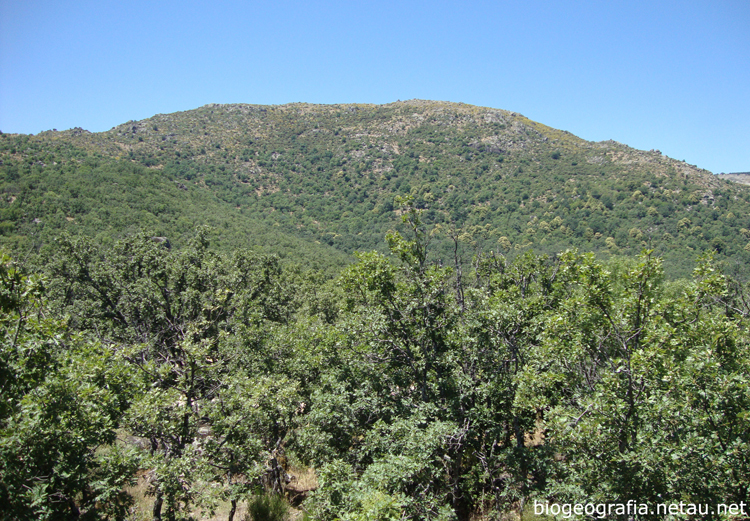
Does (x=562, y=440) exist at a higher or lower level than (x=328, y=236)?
lower

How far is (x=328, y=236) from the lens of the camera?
4345 inches

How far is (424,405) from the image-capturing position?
973cm

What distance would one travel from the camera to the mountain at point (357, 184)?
6372cm

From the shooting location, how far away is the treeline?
6.62m

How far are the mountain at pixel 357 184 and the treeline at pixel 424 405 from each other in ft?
12.5

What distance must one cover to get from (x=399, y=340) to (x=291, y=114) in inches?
7296

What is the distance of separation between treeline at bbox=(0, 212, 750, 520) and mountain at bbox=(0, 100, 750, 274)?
3821 millimetres

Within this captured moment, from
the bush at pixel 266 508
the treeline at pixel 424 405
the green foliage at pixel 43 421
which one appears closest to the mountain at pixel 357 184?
the treeline at pixel 424 405

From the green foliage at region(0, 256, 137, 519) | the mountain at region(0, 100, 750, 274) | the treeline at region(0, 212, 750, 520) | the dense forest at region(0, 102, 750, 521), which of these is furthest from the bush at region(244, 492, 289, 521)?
the mountain at region(0, 100, 750, 274)

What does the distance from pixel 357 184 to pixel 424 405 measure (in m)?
133

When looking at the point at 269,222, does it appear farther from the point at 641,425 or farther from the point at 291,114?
the point at 641,425

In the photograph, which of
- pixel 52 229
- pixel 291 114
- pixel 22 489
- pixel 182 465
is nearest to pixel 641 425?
pixel 182 465

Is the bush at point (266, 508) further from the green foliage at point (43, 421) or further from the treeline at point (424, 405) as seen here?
the green foliage at point (43, 421)

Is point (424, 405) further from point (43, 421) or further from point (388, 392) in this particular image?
point (43, 421)
